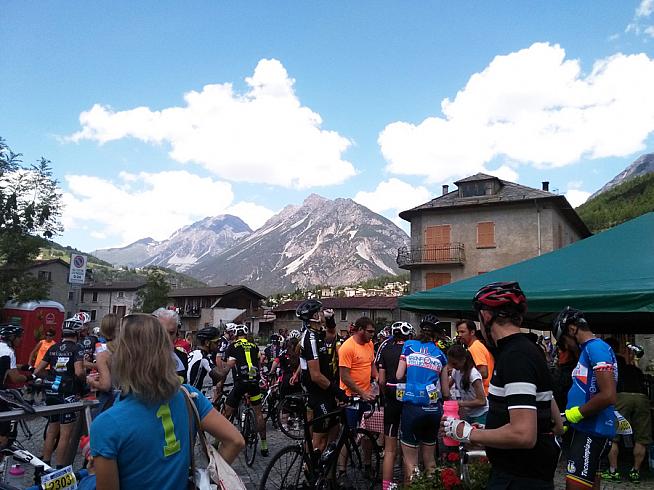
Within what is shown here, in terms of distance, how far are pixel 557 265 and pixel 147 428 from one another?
7.62 m

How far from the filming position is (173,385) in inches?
92.0

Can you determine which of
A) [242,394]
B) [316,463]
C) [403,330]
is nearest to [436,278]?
[242,394]

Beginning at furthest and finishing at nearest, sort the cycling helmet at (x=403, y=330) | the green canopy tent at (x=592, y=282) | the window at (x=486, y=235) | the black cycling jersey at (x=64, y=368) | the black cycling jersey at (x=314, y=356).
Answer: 1. the window at (x=486, y=235)
2. the black cycling jersey at (x=64, y=368)
3. the cycling helmet at (x=403, y=330)
4. the green canopy tent at (x=592, y=282)
5. the black cycling jersey at (x=314, y=356)

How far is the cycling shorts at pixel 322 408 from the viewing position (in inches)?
213

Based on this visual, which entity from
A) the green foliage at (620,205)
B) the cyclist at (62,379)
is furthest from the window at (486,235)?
the cyclist at (62,379)

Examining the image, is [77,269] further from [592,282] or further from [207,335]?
[592,282]

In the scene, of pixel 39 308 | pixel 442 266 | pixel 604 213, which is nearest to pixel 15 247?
pixel 39 308

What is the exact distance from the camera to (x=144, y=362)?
7.52 feet

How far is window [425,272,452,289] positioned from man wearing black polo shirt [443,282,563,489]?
33810 millimetres

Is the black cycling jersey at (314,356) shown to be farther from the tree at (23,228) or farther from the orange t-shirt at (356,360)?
the tree at (23,228)

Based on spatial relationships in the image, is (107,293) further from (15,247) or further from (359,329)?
(359,329)

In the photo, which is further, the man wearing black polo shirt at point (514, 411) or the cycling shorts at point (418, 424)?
the cycling shorts at point (418, 424)

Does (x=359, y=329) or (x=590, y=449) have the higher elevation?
(x=359, y=329)

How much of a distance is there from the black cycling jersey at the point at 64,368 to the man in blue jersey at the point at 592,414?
20.4ft
